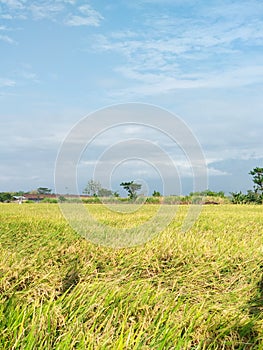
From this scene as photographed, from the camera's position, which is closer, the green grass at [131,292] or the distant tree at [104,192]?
the green grass at [131,292]

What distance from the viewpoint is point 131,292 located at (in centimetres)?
331

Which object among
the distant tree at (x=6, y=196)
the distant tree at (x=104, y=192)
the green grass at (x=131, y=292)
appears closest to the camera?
the green grass at (x=131, y=292)

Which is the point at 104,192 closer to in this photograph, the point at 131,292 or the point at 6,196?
the point at 131,292

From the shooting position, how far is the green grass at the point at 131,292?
2.73 meters

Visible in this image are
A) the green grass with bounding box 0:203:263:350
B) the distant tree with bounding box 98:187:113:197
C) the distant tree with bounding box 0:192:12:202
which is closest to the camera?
the green grass with bounding box 0:203:263:350

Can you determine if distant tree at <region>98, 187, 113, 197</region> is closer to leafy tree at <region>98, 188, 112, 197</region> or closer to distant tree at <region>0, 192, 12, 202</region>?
leafy tree at <region>98, 188, 112, 197</region>

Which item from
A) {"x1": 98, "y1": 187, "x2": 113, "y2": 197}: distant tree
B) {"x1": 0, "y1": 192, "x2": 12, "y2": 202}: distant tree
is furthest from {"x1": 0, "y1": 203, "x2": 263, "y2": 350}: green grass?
{"x1": 0, "y1": 192, "x2": 12, "y2": 202}: distant tree

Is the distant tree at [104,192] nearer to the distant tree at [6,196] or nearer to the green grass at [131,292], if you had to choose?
the green grass at [131,292]

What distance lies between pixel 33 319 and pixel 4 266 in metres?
0.96

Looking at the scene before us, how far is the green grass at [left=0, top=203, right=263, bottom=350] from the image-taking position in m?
2.73

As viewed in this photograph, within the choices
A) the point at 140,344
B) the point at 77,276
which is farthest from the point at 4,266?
the point at 140,344

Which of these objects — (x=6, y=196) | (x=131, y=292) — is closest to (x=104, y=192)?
(x=131, y=292)

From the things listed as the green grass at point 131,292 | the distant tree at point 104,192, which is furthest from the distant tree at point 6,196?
the green grass at point 131,292

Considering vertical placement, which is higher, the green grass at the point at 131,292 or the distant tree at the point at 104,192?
the distant tree at the point at 104,192
